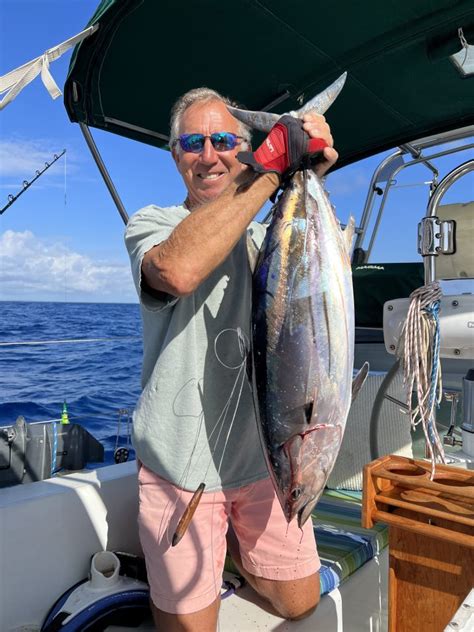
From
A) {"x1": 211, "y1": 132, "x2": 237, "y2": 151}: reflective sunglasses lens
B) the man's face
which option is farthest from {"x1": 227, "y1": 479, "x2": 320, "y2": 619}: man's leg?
{"x1": 211, "y1": 132, "x2": 237, "y2": 151}: reflective sunglasses lens

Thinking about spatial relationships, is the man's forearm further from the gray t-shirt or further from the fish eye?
the fish eye

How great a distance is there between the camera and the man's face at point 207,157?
1652 millimetres

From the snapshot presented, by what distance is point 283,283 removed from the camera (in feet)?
4.27

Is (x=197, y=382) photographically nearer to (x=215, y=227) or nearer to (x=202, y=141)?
(x=215, y=227)

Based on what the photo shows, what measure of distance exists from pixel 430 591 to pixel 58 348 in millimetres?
14209

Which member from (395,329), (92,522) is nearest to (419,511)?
(395,329)

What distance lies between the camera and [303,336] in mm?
1264

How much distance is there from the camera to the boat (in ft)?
6.47

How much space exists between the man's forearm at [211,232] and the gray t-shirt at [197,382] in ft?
1.14

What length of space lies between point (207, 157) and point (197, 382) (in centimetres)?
74

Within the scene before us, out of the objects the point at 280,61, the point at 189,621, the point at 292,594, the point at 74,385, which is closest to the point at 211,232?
the point at 189,621

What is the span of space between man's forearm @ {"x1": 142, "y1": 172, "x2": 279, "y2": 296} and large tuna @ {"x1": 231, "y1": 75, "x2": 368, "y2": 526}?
121 millimetres

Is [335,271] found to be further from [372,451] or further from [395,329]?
[372,451]

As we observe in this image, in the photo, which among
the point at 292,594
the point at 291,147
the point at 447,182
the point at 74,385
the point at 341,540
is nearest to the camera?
the point at 291,147
